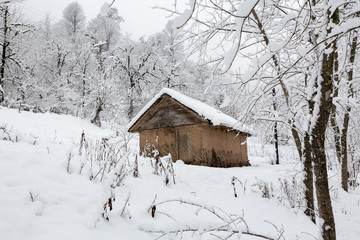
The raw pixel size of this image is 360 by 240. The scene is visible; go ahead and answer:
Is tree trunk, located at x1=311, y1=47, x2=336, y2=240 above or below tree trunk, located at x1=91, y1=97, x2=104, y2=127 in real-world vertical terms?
below

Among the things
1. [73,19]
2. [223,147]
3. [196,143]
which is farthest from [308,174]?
[73,19]

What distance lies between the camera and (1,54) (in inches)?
628

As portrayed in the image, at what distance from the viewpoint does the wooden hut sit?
32.3ft

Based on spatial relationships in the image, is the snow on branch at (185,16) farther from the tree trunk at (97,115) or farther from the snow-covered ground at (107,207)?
the tree trunk at (97,115)

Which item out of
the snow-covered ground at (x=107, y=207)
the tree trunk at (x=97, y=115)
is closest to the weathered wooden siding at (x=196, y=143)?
the snow-covered ground at (x=107, y=207)

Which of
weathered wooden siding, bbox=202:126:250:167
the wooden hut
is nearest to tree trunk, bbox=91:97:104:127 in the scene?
the wooden hut

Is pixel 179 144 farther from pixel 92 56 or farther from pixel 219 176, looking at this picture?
pixel 92 56

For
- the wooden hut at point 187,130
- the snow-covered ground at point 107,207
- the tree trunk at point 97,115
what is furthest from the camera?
the tree trunk at point 97,115

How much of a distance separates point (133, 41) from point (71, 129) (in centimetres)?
1453

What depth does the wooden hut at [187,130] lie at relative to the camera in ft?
32.3

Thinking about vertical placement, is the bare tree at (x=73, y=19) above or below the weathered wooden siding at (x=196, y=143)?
above

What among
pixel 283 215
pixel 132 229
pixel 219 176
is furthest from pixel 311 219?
pixel 132 229

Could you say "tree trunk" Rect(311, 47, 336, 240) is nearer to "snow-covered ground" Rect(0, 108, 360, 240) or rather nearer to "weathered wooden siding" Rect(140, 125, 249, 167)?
"snow-covered ground" Rect(0, 108, 360, 240)

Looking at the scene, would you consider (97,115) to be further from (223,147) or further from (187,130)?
(223,147)
